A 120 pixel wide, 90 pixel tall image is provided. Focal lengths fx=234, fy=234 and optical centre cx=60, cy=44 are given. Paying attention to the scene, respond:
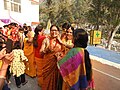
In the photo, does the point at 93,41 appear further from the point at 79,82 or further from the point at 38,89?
the point at 79,82

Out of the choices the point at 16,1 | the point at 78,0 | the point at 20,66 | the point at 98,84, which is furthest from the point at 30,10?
the point at 78,0

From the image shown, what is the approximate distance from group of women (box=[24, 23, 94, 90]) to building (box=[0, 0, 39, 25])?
421 inches

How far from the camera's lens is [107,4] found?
19.5m

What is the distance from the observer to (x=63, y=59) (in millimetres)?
2975

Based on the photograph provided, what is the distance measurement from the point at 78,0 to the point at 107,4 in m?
42.0

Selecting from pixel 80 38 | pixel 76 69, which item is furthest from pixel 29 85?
pixel 80 38

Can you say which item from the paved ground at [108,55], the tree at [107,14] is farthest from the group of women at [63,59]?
the tree at [107,14]

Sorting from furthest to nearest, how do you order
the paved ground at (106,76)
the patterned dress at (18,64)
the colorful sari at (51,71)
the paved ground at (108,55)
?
the patterned dress at (18,64) < the paved ground at (108,55) < the colorful sari at (51,71) < the paved ground at (106,76)

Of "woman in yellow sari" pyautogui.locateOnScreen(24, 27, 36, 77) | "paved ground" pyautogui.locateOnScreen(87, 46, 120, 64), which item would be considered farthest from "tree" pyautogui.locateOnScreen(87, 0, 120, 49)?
"paved ground" pyautogui.locateOnScreen(87, 46, 120, 64)

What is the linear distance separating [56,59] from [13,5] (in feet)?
51.7

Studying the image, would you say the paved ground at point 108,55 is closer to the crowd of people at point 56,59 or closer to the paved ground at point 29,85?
the crowd of people at point 56,59

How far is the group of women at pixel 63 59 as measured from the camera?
2791 millimetres

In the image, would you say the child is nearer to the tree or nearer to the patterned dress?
the patterned dress

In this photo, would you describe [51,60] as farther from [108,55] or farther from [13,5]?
[13,5]
